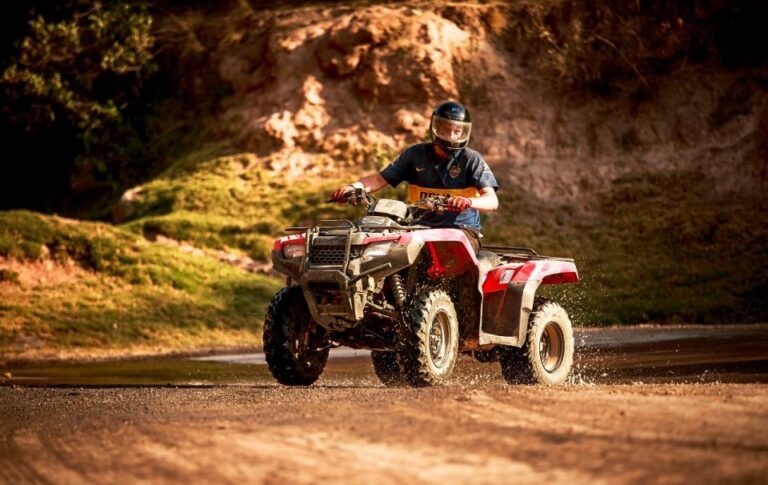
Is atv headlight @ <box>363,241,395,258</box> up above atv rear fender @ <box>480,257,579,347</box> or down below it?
above

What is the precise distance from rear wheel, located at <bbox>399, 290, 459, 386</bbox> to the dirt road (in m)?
0.39

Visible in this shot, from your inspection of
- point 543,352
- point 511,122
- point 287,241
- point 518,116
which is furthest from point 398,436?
point 518,116

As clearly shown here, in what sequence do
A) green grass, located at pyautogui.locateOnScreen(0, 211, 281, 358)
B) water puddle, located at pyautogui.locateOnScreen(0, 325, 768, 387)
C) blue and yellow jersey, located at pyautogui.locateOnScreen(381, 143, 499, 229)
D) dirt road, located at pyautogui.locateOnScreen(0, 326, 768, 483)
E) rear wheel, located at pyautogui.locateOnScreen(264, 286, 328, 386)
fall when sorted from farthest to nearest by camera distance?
green grass, located at pyautogui.locateOnScreen(0, 211, 281, 358) < water puddle, located at pyautogui.locateOnScreen(0, 325, 768, 387) < blue and yellow jersey, located at pyautogui.locateOnScreen(381, 143, 499, 229) < rear wheel, located at pyautogui.locateOnScreen(264, 286, 328, 386) < dirt road, located at pyautogui.locateOnScreen(0, 326, 768, 483)

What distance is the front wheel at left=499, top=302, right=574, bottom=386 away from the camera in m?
11.6

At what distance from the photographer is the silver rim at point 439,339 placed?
10.6m

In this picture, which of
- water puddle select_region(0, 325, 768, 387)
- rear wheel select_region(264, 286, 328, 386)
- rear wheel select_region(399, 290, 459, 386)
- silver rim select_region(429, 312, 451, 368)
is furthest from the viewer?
water puddle select_region(0, 325, 768, 387)

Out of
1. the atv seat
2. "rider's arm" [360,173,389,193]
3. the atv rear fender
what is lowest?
the atv rear fender

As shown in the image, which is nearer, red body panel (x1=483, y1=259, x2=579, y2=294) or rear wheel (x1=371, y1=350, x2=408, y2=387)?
red body panel (x1=483, y1=259, x2=579, y2=294)

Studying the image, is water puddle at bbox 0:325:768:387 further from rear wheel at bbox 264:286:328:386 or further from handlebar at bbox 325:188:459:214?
handlebar at bbox 325:188:459:214

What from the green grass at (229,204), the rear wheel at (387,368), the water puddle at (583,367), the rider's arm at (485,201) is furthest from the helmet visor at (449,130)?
the green grass at (229,204)

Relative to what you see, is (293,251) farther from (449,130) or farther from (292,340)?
(449,130)

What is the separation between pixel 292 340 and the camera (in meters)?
11.2

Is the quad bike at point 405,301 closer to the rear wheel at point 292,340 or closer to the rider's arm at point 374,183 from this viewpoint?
the rear wheel at point 292,340

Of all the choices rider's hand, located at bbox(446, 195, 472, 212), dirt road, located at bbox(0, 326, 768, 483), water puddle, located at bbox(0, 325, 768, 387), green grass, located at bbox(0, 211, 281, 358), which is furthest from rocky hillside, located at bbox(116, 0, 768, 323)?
dirt road, located at bbox(0, 326, 768, 483)
